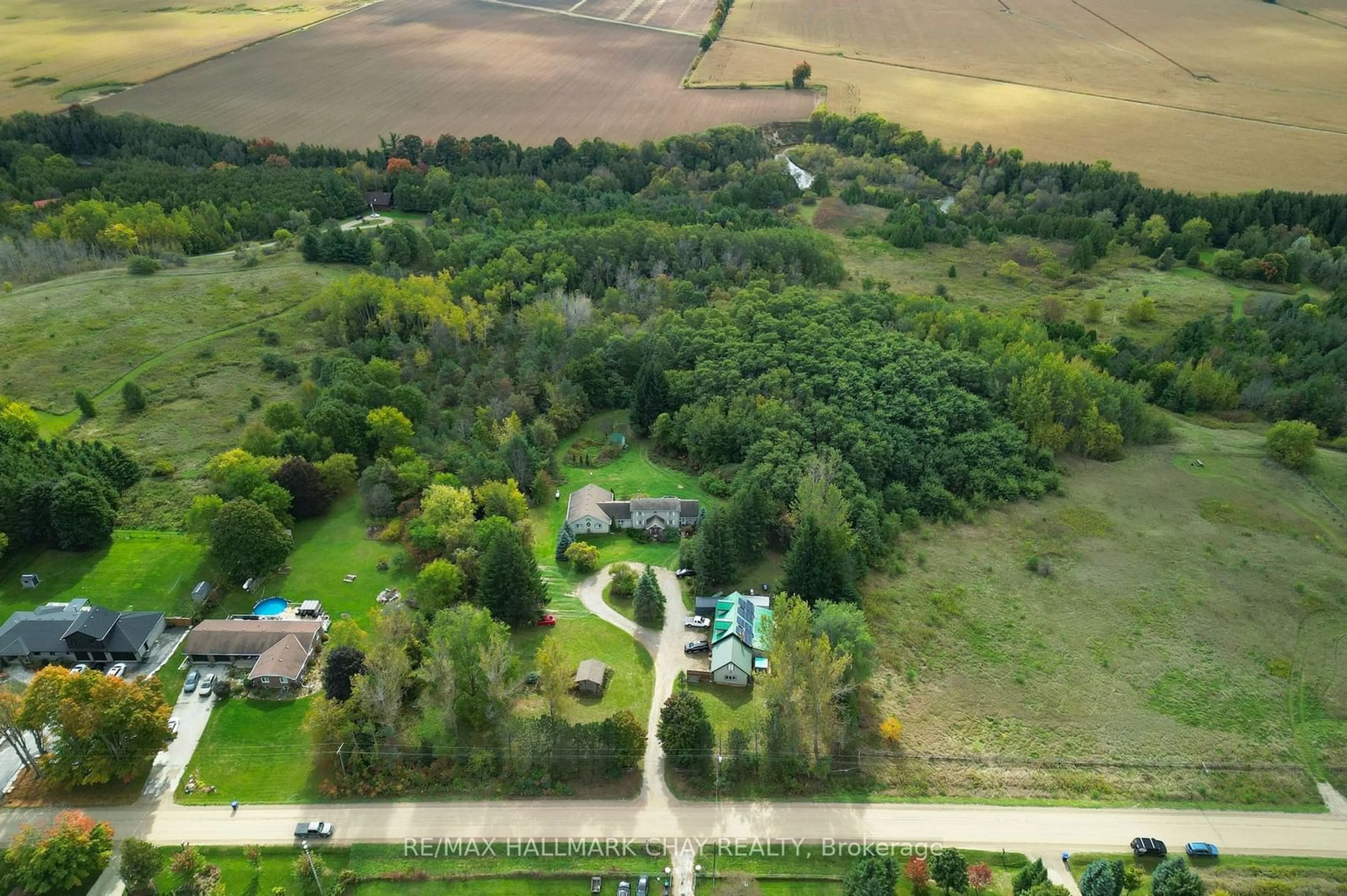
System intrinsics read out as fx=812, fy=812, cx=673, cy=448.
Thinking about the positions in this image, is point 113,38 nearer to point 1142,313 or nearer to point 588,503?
point 588,503

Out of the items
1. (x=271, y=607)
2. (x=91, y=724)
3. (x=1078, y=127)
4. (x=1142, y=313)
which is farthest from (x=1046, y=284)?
(x=91, y=724)

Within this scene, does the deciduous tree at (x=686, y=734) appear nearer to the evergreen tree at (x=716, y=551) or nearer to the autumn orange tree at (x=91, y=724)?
the evergreen tree at (x=716, y=551)

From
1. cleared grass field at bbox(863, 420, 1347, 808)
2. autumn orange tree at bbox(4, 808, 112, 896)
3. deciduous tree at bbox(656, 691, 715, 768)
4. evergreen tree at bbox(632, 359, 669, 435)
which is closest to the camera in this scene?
autumn orange tree at bbox(4, 808, 112, 896)

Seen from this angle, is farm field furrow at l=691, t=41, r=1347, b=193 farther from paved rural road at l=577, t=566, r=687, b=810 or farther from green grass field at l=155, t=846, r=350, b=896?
green grass field at l=155, t=846, r=350, b=896

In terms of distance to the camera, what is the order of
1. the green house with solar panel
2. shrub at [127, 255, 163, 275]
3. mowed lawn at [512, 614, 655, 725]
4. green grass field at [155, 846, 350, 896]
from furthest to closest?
1. shrub at [127, 255, 163, 275]
2. the green house with solar panel
3. mowed lawn at [512, 614, 655, 725]
4. green grass field at [155, 846, 350, 896]

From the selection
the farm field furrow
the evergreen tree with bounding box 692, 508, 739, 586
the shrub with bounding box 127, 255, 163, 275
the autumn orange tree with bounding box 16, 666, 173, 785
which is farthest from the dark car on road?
the farm field furrow

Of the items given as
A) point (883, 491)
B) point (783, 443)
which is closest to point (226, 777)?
point (783, 443)

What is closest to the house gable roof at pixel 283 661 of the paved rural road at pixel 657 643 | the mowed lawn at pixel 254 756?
the mowed lawn at pixel 254 756
